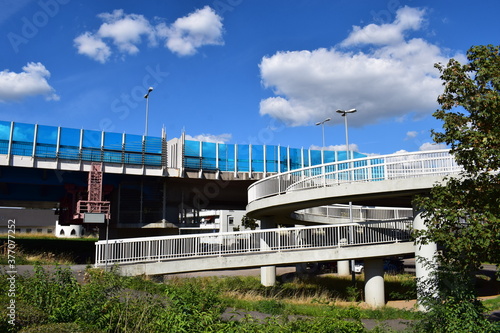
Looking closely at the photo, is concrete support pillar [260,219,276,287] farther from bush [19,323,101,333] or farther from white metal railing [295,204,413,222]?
bush [19,323,101,333]

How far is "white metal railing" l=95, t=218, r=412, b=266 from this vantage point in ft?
56.1

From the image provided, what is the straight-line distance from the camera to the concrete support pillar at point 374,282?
57.7 ft

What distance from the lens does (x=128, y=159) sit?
30219 mm

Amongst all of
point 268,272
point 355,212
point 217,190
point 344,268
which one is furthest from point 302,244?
point 217,190

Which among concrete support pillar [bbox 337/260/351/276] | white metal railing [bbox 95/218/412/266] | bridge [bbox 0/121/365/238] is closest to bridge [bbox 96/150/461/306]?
white metal railing [bbox 95/218/412/266]

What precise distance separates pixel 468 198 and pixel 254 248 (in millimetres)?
11156

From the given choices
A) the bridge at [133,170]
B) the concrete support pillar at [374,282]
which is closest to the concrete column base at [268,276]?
the concrete support pillar at [374,282]

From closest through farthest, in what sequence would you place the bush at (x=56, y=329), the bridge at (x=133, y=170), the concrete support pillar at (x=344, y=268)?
the bush at (x=56, y=329), the bridge at (x=133, y=170), the concrete support pillar at (x=344, y=268)

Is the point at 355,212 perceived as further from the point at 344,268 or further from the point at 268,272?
the point at 344,268

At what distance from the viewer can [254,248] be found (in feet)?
59.6

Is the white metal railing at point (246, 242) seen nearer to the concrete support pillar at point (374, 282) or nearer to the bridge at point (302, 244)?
the bridge at point (302, 244)

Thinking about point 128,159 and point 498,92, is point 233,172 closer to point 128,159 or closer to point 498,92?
point 128,159

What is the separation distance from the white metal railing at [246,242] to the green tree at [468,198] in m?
8.74

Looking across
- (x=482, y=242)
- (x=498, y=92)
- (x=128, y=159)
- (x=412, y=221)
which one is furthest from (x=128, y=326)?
(x=128, y=159)
